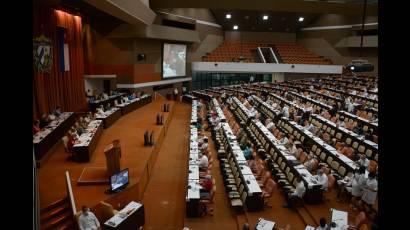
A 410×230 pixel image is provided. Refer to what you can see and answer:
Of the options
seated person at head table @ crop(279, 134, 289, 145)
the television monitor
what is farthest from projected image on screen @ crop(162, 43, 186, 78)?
the television monitor

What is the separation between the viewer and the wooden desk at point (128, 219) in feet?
24.6

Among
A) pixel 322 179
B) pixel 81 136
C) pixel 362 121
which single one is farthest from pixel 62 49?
pixel 362 121

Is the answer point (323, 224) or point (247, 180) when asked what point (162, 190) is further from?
point (323, 224)

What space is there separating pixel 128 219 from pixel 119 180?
141 centimetres

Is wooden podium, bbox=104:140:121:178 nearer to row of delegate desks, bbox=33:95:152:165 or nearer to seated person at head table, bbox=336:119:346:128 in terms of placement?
row of delegate desks, bbox=33:95:152:165

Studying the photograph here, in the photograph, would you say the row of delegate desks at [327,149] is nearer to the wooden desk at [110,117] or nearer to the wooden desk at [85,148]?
the wooden desk at [85,148]

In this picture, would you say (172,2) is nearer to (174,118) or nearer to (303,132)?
(174,118)

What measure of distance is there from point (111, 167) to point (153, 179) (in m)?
2.18

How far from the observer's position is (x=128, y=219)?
25.6 feet

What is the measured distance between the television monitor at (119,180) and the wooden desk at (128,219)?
0.80 meters

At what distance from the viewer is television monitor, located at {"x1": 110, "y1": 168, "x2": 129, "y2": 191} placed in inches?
343

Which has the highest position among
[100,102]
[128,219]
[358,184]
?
[100,102]

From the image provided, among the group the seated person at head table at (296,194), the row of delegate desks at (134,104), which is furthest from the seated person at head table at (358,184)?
the row of delegate desks at (134,104)
